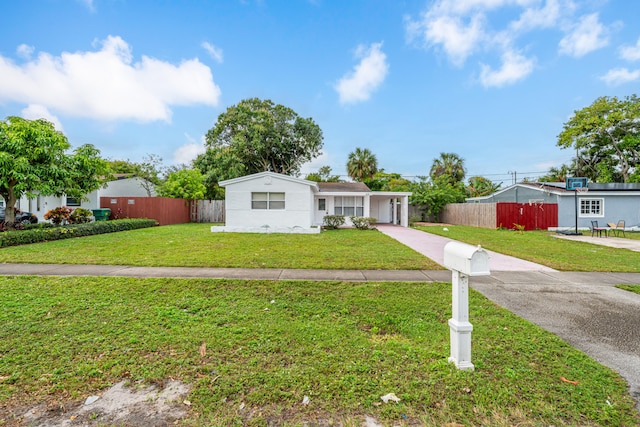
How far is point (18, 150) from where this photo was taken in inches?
426

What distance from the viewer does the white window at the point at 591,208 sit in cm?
2030

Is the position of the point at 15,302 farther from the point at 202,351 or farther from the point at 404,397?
the point at 404,397

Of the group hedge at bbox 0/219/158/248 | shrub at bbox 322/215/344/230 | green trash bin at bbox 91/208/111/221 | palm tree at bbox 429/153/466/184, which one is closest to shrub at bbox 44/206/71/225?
hedge at bbox 0/219/158/248

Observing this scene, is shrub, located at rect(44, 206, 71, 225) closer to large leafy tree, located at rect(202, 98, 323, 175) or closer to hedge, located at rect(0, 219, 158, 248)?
hedge, located at rect(0, 219, 158, 248)

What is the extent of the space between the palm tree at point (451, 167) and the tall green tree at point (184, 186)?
80.2ft

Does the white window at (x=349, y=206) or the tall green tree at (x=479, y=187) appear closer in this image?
the white window at (x=349, y=206)

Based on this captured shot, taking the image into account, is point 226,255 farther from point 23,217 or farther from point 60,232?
point 23,217

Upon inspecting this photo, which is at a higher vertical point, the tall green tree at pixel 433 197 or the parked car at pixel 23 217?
the tall green tree at pixel 433 197

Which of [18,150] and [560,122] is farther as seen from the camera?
[560,122]

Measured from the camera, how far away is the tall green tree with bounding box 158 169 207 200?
2333 centimetres

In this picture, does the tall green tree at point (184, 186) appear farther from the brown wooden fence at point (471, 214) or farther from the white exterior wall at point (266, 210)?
the brown wooden fence at point (471, 214)

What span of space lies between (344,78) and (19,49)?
587 inches

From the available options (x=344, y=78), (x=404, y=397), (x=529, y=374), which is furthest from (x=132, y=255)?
(x=344, y=78)

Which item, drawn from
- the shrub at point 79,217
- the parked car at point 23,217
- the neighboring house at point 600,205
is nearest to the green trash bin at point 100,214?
the shrub at point 79,217
